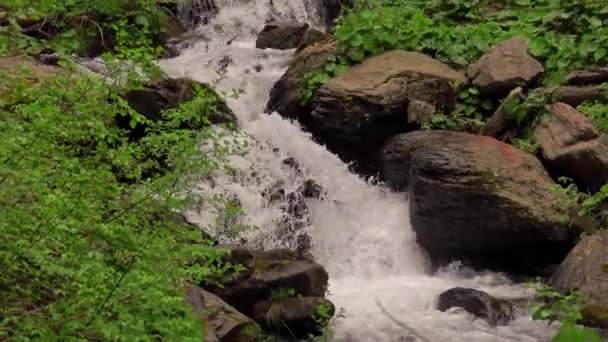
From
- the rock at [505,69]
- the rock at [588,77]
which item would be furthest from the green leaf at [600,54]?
the rock at [505,69]

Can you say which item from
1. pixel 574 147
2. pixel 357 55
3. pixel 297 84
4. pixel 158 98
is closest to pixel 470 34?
pixel 357 55

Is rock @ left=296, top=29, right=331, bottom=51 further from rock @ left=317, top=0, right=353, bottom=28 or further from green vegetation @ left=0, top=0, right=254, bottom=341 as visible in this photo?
green vegetation @ left=0, top=0, right=254, bottom=341

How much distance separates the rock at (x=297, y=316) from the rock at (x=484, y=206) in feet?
7.34

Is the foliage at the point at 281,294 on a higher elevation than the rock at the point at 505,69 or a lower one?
lower

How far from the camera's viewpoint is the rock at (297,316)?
6457 millimetres

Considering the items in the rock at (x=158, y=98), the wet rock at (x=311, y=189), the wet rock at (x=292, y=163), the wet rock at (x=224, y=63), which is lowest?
the wet rock at (x=311, y=189)

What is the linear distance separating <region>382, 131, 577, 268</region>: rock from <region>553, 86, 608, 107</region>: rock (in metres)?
1.10

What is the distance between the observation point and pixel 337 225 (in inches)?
375

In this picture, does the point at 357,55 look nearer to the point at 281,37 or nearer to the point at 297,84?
the point at 297,84

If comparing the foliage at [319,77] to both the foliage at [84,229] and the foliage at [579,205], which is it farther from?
the foliage at [84,229]

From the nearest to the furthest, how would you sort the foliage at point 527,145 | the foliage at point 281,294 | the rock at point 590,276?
1. the rock at point 590,276
2. the foliage at point 281,294
3. the foliage at point 527,145

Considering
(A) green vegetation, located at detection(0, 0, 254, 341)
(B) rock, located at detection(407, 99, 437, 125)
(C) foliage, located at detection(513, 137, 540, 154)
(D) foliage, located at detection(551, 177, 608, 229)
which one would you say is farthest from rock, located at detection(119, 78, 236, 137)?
(A) green vegetation, located at detection(0, 0, 254, 341)

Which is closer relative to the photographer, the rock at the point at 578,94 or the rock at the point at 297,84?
the rock at the point at 578,94

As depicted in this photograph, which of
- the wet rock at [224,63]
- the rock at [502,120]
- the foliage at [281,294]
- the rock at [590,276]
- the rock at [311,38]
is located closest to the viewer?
the rock at [590,276]
